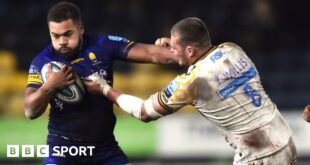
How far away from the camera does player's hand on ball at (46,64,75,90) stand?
22.4 feet

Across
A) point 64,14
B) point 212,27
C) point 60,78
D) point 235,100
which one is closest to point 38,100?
point 60,78

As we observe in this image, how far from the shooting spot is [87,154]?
7121 mm

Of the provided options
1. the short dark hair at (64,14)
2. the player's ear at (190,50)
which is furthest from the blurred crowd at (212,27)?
the player's ear at (190,50)

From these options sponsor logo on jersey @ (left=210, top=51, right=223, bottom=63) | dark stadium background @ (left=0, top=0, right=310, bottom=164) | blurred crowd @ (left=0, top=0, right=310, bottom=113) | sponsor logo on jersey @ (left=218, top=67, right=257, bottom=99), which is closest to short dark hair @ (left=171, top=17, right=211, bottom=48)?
sponsor logo on jersey @ (left=210, top=51, right=223, bottom=63)

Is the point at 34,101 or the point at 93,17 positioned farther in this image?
the point at 93,17

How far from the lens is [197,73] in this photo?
21.6 ft

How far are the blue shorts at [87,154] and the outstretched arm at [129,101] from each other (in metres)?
0.42

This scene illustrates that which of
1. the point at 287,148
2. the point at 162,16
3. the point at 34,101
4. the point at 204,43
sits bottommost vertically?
the point at 287,148

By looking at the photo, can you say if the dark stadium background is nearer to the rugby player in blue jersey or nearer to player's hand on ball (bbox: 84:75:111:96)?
the rugby player in blue jersey

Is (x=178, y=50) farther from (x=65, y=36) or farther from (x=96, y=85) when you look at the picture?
(x=65, y=36)

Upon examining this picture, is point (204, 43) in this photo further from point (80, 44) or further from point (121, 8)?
point (121, 8)

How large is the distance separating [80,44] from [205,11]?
26.8 feet

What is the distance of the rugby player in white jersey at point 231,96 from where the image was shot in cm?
658

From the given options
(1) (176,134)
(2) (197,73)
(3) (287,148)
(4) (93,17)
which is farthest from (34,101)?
(4) (93,17)
